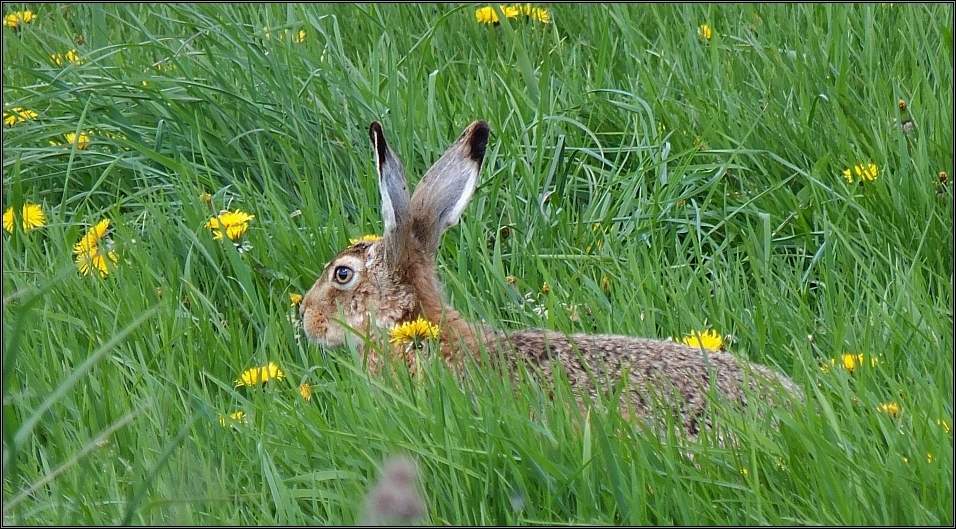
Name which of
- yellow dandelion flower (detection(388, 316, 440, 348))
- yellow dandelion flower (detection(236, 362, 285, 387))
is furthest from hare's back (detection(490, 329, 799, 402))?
yellow dandelion flower (detection(236, 362, 285, 387))

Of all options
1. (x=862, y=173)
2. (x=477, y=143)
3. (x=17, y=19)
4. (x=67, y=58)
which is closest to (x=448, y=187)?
(x=477, y=143)

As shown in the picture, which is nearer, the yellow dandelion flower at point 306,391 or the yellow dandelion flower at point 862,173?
the yellow dandelion flower at point 306,391

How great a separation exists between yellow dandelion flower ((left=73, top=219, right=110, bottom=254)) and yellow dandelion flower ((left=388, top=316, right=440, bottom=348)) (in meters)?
1.45

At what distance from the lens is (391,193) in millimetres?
4840

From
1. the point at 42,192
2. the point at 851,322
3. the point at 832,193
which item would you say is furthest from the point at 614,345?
the point at 42,192

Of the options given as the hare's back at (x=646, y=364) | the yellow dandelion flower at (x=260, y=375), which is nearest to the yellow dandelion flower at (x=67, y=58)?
the yellow dandelion flower at (x=260, y=375)

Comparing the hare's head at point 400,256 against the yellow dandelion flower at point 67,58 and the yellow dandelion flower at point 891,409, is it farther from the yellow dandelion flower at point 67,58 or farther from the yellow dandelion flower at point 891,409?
the yellow dandelion flower at point 67,58

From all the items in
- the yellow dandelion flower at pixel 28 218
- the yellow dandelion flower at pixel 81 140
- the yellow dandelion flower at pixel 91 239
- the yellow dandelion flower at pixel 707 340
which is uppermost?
the yellow dandelion flower at pixel 81 140

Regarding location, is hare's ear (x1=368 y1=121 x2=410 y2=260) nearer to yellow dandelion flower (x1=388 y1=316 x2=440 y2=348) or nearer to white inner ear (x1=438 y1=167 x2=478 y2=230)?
white inner ear (x1=438 y1=167 x2=478 y2=230)

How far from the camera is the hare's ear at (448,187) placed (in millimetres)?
4805

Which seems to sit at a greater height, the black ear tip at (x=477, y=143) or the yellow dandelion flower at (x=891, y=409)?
the black ear tip at (x=477, y=143)

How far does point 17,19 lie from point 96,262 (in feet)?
8.17

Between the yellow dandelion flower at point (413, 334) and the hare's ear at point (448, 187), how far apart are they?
703 mm

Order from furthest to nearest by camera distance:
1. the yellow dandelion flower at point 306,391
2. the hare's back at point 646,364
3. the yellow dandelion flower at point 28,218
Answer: the yellow dandelion flower at point 28,218
the yellow dandelion flower at point 306,391
the hare's back at point 646,364
